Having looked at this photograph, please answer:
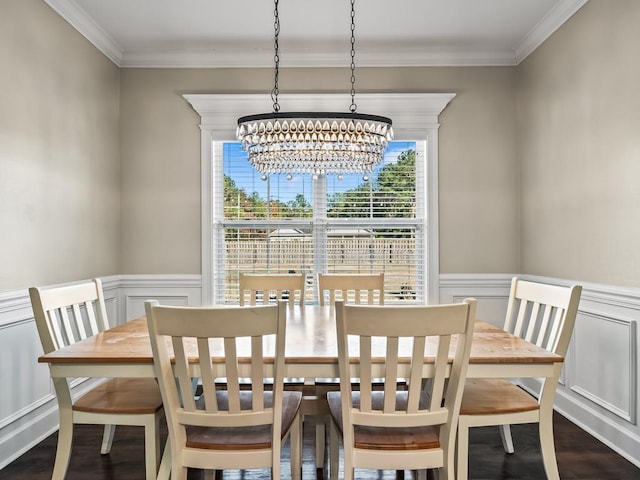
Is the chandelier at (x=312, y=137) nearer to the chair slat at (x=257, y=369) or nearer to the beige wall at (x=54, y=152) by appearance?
the chair slat at (x=257, y=369)

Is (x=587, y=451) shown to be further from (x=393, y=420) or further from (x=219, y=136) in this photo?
(x=219, y=136)

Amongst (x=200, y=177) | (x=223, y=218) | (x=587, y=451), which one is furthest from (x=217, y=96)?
(x=587, y=451)

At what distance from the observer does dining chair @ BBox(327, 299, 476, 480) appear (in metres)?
1.55

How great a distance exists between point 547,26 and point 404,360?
2837 millimetres

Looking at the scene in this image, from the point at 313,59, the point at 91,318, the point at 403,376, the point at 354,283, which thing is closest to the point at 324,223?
the point at 354,283

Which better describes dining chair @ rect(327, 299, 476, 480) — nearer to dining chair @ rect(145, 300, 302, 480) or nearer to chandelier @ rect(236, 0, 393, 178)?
dining chair @ rect(145, 300, 302, 480)

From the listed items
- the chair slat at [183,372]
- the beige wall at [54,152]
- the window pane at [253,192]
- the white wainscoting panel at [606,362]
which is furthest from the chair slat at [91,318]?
the white wainscoting panel at [606,362]

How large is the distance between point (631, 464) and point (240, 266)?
9.44 ft

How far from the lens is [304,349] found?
1906 millimetres

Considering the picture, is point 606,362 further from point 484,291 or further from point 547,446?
point 484,291

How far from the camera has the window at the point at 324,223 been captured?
4.05m

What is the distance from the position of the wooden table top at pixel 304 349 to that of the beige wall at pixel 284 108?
5.45 feet

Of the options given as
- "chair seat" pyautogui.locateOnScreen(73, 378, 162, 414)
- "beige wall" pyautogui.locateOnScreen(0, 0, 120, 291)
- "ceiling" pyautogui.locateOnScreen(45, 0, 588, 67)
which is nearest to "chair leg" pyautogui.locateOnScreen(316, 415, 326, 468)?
"chair seat" pyautogui.locateOnScreen(73, 378, 162, 414)

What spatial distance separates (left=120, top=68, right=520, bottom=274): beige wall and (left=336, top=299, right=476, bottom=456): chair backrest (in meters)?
2.39
